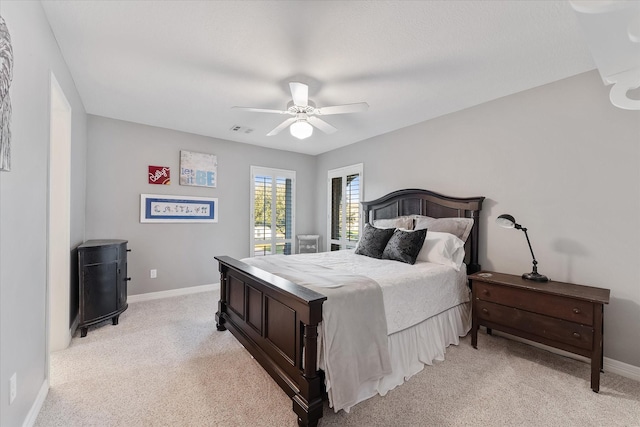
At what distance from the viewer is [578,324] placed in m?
2.11

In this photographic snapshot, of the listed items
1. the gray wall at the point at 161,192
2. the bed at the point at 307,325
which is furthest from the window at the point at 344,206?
the bed at the point at 307,325

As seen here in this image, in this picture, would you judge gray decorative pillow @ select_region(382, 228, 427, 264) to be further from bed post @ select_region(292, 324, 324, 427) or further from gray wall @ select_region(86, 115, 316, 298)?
gray wall @ select_region(86, 115, 316, 298)

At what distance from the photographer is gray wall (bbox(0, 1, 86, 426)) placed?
1339 mm

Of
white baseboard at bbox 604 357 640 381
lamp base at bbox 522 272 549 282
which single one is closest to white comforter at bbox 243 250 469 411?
lamp base at bbox 522 272 549 282

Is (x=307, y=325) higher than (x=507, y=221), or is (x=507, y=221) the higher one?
(x=507, y=221)

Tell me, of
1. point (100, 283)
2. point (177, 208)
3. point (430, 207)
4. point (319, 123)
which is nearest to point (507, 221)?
point (430, 207)

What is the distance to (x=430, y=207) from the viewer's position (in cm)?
363

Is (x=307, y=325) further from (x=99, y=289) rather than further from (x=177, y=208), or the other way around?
(x=177, y=208)

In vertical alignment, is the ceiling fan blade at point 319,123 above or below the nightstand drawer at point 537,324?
above

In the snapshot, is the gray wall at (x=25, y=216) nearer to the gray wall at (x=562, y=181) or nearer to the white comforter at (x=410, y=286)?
the white comforter at (x=410, y=286)

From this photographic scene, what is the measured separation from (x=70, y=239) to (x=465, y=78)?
4.22 metres

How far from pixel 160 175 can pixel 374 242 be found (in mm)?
3345

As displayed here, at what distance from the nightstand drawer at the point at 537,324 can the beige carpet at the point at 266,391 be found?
0.31 meters

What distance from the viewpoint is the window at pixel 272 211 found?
5.10 metres
